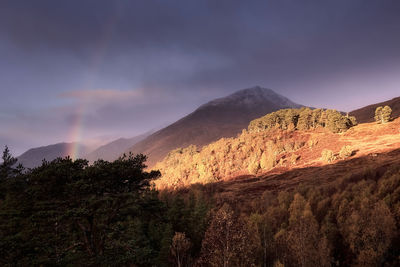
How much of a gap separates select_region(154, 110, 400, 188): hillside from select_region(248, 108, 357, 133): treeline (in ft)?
10.1

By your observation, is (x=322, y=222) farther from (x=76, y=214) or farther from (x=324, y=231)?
(x=76, y=214)

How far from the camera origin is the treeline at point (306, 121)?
400ft

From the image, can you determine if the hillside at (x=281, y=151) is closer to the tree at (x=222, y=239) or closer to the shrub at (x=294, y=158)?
the shrub at (x=294, y=158)

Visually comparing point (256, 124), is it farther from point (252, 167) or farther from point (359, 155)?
point (359, 155)

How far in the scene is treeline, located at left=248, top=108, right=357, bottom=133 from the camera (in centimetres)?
12188

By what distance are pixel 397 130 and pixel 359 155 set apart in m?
30.7

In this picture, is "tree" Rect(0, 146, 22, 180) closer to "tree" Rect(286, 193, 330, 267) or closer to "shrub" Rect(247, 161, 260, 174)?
"tree" Rect(286, 193, 330, 267)

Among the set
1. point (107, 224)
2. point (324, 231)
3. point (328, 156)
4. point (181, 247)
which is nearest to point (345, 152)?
point (328, 156)

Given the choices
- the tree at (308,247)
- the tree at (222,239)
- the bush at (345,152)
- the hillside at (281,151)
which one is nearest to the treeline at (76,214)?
the tree at (222,239)

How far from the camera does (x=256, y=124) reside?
167 metres

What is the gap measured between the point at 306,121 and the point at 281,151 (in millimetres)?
31389

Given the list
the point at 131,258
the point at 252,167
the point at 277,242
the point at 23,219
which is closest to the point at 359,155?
the point at 252,167

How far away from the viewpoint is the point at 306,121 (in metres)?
139

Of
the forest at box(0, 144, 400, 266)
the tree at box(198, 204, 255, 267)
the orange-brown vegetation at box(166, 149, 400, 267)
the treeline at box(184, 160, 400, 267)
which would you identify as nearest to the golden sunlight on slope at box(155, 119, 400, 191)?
the orange-brown vegetation at box(166, 149, 400, 267)
